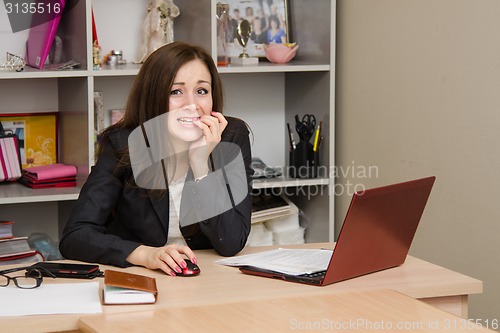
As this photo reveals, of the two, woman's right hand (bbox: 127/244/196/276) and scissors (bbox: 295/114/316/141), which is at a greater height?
scissors (bbox: 295/114/316/141)

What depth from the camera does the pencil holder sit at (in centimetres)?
333

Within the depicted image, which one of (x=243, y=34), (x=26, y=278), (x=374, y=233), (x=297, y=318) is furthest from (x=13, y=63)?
(x=297, y=318)

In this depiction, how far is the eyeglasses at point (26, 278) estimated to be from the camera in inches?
65.8

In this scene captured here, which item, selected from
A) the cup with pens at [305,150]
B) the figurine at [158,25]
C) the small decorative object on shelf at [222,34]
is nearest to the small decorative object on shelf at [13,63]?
the figurine at [158,25]

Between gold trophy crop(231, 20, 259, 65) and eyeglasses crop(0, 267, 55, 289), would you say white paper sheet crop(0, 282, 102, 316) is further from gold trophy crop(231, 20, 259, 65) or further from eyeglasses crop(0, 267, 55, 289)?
gold trophy crop(231, 20, 259, 65)

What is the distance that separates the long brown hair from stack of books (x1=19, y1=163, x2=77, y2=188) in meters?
0.83

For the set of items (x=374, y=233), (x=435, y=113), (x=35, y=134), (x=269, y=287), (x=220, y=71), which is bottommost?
(x=269, y=287)

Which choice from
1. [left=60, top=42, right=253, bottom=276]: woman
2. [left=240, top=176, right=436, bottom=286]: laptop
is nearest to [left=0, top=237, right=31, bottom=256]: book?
[left=60, top=42, right=253, bottom=276]: woman

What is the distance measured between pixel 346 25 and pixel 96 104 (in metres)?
1.07

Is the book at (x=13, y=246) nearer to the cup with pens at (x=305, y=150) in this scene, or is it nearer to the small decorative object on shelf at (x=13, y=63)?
the small decorative object on shelf at (x=13, y=63)

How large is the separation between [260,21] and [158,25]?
510 millimetres

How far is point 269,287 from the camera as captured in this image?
1687 millimetres

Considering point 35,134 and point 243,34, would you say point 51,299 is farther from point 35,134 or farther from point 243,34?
point 243,34

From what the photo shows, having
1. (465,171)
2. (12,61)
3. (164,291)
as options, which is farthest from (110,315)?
(12,61)
